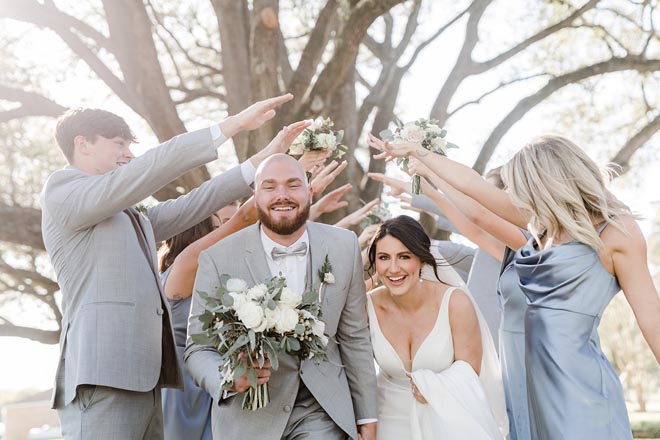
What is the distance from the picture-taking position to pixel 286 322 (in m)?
3.73

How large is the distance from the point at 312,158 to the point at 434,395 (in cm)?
220

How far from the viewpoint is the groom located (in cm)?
428

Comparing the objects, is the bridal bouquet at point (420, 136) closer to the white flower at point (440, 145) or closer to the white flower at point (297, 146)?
the white flower at point (440, 145)

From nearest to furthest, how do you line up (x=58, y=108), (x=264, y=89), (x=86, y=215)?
(x=86, y=215), (x=264, y=89), (x=58, y=108)

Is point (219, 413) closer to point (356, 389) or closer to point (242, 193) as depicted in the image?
point (356, 389)

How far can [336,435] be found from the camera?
436 centimetres

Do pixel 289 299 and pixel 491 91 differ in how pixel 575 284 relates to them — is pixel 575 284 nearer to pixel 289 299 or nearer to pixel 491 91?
pixel 289 299

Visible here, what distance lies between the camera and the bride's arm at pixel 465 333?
508cm

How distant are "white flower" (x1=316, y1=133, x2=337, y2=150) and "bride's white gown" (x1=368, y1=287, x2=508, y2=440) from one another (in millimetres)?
1554

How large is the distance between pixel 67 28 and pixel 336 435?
791 cm

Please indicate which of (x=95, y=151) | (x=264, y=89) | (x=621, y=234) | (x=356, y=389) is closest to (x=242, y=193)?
(x=95, y=151)

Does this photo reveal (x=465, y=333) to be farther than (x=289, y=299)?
Yes

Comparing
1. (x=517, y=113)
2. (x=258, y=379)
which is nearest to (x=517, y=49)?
(x=517, y=113)

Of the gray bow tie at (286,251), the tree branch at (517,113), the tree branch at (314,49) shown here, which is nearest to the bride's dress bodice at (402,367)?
the gray bow tie at (286,251)
